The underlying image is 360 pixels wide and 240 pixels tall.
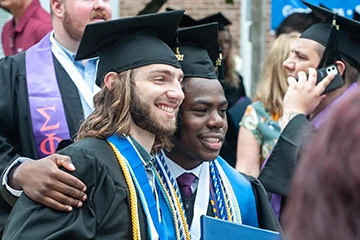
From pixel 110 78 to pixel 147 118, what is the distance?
282mm

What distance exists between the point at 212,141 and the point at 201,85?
0.86ft

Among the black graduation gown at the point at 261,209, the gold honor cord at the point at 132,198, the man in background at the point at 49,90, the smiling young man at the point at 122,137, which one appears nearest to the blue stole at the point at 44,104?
the man in background at the point at 49,90

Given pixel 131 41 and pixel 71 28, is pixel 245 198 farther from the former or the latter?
pixel 71 28

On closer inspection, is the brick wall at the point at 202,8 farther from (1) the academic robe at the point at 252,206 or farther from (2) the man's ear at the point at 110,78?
(2) the man's ear at the point at 110,78

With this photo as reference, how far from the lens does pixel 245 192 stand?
362cm

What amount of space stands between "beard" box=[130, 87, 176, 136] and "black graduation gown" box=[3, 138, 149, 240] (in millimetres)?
250

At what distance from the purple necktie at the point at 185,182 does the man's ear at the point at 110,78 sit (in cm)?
52

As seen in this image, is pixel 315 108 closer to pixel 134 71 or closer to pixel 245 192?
pixel 245 192

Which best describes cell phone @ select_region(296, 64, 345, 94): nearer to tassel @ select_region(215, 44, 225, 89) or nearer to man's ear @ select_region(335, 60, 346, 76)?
man's ear @ select_region(335, 60, 346, 76)

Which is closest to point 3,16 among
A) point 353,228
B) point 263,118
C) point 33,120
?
point 263,118

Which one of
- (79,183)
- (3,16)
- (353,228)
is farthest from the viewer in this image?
(3,16)

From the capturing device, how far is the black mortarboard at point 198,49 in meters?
3.76

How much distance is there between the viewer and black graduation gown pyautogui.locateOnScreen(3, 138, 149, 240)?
2953 millimetres

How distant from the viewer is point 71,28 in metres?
4.30
